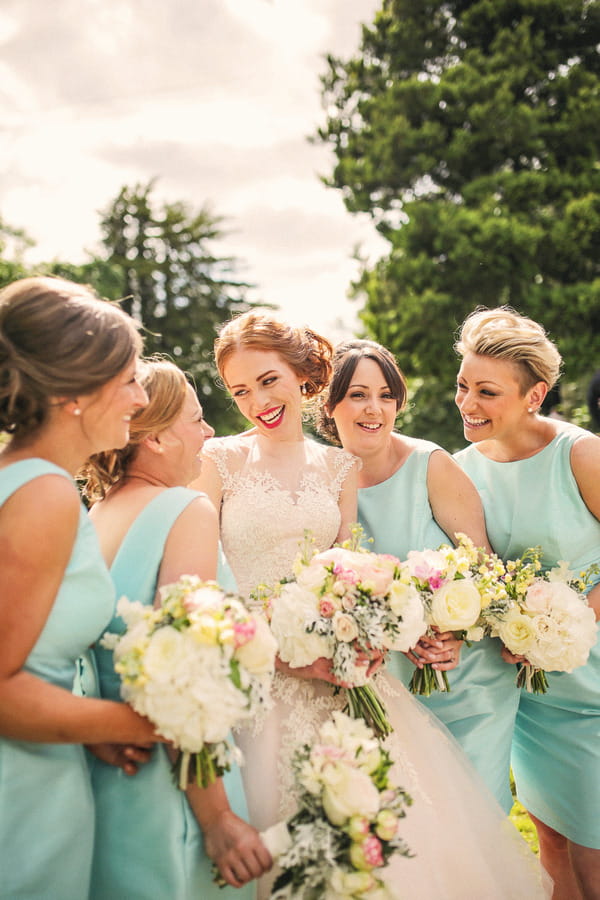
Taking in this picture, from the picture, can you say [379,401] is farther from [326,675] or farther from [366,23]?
[366,23]

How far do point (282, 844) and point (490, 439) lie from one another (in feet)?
9.17

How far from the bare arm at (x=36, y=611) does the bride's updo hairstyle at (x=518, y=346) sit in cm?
280

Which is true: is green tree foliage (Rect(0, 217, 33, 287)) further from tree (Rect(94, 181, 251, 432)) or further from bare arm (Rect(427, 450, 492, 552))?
bare arm (Rect(427, 450, 492, 552))

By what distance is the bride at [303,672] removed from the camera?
297cm

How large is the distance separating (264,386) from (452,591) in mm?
1677

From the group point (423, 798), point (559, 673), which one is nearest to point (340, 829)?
point (423, 798)

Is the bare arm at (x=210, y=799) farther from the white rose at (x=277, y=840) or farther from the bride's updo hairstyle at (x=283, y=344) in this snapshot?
the bride's updo hairstyle at (x=283, y=344)

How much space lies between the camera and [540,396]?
13.6ft

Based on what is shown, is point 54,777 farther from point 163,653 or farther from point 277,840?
point 277,840

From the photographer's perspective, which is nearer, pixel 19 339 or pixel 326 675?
pixel 19 339

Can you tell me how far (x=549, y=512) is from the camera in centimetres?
403

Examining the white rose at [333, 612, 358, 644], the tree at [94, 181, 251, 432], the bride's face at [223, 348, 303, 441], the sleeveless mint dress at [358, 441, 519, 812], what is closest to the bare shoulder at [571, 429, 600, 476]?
the sleeveless mint dress at [358, 441, 519, 812]

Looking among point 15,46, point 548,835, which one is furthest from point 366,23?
point 548,835

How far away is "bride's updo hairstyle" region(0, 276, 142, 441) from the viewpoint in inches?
86.4
